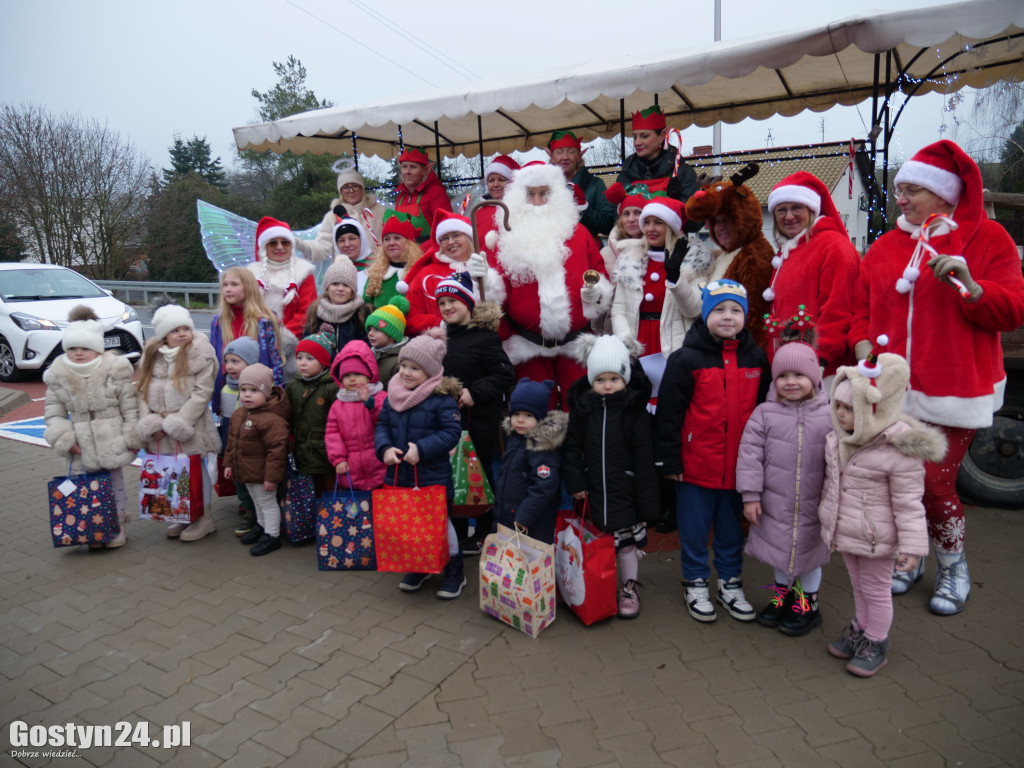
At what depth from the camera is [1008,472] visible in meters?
4.74

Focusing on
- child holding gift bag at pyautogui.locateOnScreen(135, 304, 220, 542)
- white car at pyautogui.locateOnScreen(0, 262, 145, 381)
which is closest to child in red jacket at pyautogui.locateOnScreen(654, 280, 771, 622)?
child holding gift bag at pyautogui.locateOnScreen(135, 304, 220, 542)

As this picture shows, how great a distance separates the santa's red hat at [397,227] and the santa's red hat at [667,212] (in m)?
2.15

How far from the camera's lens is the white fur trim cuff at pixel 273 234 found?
5.27 meters

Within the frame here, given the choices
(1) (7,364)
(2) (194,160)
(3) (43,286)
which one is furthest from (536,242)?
(2) (194,160)

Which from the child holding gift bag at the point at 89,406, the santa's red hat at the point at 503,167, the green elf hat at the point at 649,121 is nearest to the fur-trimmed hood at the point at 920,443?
the green elf hat at the point at 649,121

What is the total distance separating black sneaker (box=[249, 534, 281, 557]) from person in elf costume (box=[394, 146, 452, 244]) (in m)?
2.99

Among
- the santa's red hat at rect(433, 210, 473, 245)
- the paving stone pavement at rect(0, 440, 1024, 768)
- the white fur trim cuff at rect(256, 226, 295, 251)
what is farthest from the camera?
the white fur trim cuff at rect(256, 226, 295, 251)

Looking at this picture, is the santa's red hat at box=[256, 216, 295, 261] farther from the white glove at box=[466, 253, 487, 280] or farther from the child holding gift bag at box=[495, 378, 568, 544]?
the child holding gift bag at box=[495, 378, 568, 544]

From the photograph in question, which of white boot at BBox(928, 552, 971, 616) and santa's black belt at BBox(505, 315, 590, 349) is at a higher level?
santa's black belt at BBox(505, 315, 590, 349)

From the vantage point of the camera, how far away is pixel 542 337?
14.7 feet

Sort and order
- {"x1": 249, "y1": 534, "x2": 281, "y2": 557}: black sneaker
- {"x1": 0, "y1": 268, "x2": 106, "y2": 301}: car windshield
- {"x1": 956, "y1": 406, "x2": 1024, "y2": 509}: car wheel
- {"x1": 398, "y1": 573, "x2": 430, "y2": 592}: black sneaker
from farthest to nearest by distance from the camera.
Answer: {"x1": 0, "y1": 268, "x2": 106, "y2": 301}: car windshield, {"x1": 956, "y1": 406, "x2": 1024, "y2": 509}: car wheel, {"x1": 249, "y1": 534, "x2": 281, "y2": 557}: black sneaker, {"x1": 398, "y1": 573, "x2": 430, "y2": 592}: black sneaker

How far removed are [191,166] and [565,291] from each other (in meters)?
44.7

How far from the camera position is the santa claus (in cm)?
439

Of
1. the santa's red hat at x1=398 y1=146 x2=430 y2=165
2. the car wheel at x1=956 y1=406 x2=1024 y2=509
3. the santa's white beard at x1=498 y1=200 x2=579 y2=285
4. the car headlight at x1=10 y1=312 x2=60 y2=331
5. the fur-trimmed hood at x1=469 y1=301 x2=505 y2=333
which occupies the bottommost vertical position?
the car wheel at x1=956 y1=406 x2=1024 y2=509
